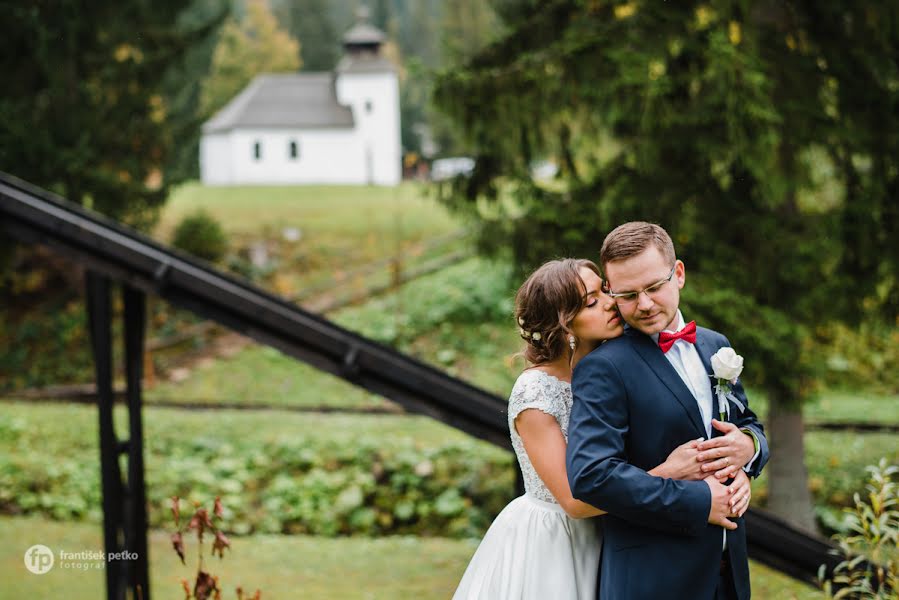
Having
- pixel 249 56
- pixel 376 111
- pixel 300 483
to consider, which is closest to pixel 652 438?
pixel 300 483

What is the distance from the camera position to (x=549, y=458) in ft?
9.88

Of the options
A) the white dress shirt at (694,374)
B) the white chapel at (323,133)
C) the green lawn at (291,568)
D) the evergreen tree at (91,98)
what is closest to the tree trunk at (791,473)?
the green lawn at (291,568)

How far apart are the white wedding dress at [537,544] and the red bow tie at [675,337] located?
372mm

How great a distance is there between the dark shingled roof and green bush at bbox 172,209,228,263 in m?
15.9

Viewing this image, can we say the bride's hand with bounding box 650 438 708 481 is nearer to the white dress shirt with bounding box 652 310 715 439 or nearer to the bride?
the bride

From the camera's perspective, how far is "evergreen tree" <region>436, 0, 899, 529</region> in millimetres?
8000

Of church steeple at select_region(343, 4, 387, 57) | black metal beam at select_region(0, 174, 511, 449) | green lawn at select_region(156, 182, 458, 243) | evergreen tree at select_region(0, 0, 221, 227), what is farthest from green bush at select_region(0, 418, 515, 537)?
church steeple at select_region(343, 4, 387, 57)

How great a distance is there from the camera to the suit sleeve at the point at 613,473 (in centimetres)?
271

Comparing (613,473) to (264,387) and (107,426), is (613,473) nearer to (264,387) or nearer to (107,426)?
(107,426)

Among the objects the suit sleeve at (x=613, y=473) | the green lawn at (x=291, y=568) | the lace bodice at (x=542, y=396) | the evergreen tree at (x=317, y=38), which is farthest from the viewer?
the evergreen tree at (x=317, y=38)

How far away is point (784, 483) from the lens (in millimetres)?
9523

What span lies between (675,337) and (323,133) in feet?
114

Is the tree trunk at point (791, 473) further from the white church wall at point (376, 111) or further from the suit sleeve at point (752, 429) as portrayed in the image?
the white church wall at point (376, 111)

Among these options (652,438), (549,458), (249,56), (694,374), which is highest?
(249,56)
